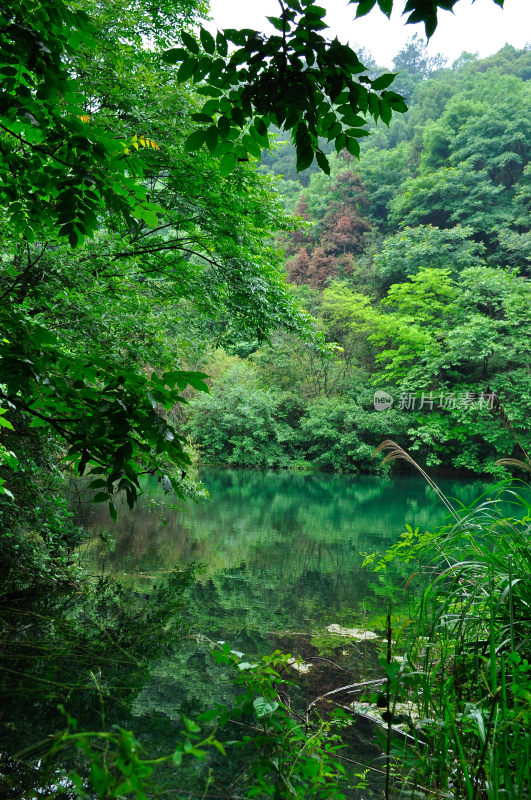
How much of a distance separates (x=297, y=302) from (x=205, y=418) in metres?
15.5

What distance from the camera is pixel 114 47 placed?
465cm

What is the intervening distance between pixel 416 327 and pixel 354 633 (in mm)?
15867

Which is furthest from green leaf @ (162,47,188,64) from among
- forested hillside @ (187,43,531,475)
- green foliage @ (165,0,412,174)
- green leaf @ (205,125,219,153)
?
forested hillside @ (187,43,531,475)

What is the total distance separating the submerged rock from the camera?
4.27 m

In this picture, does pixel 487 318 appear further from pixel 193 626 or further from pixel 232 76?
pixel 232 76

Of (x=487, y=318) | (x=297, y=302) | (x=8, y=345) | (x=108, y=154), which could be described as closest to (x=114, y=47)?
(x=297, y=302)

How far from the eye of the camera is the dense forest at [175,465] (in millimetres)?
1230

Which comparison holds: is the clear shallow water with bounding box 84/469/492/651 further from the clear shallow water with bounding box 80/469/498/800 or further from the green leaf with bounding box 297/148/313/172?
the green leaf with bounding box 297/148/313/172

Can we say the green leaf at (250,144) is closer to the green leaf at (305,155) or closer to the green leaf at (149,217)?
the green leaf at (305,155)

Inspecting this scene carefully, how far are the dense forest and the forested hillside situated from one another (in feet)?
20.2

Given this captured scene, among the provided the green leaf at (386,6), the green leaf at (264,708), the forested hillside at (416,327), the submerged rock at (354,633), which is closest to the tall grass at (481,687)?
the green leaf at (264,708)

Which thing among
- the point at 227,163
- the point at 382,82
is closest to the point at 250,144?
the point at 227,163

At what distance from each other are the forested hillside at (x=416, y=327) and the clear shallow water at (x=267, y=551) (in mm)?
5322

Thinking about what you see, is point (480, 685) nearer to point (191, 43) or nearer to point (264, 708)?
point (264, 708)
